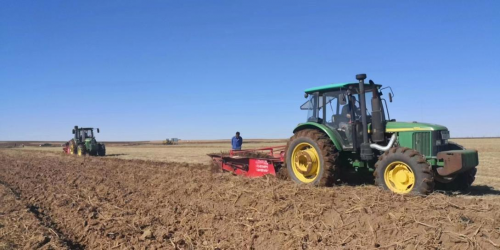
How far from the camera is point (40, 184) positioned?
1041 cm

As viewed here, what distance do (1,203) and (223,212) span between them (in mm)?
5096

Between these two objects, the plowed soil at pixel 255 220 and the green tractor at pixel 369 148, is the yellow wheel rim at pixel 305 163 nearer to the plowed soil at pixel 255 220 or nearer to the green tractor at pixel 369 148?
the green tractor at pixel 369 148

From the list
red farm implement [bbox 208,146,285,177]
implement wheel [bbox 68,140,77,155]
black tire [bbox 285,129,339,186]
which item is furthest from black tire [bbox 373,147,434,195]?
implement wheel [bbox 68,140,77,155]

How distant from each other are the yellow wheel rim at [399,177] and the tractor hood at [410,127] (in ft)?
3.09

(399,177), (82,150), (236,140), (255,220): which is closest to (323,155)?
(399,177)

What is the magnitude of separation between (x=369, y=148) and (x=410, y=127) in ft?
2.89

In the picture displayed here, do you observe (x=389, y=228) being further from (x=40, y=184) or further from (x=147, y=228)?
(x=40, y=184)

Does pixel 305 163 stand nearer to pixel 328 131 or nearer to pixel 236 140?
pixel 328 131

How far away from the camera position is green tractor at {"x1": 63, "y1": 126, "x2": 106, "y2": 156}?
25.4 m

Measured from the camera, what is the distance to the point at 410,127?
289 inches

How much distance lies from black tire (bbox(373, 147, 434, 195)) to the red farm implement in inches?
111

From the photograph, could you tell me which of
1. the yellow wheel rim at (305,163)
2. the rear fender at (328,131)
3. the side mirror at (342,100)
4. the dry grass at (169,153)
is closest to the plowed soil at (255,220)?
the yellow wheel rim at (305,163)

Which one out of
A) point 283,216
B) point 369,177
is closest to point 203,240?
point 283,216

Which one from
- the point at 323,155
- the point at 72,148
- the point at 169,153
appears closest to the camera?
the point at 323,155
